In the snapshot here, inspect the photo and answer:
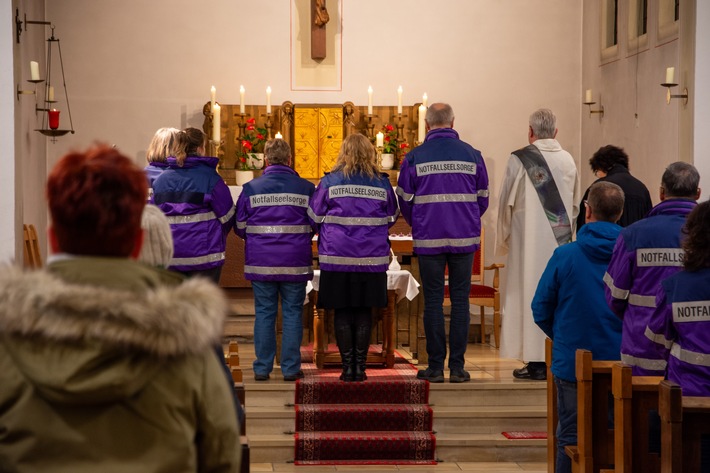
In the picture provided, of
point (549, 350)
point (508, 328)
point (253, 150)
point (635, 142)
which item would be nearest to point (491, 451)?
point (508, 328)

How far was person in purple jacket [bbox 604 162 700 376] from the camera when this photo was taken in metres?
4.36

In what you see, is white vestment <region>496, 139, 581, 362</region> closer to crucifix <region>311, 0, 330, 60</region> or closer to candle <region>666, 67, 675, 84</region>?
candle <region>666, 67, 675, 84</region>

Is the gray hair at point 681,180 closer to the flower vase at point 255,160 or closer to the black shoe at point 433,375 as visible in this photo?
the black shoe at point 433,375

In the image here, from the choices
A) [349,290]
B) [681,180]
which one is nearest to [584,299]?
[681,180]

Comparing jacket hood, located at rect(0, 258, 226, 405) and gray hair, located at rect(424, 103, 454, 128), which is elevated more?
gray hair, located at rect(424, 103, 454, 128)

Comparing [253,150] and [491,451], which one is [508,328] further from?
[253,150]

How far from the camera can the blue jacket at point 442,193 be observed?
22.1ft

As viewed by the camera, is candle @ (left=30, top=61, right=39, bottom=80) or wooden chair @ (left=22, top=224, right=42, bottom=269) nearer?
candle @ (left=30, top=61, right=39, bottom=80)

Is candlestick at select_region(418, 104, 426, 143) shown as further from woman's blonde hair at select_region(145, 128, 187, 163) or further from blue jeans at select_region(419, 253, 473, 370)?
woman's blonde hair at select_region(145, 128, 187, 163)

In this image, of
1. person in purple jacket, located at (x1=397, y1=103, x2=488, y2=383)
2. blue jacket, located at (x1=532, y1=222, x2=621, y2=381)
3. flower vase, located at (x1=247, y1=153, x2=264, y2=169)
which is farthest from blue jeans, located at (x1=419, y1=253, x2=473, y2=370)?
flower vase, located at (x1=247, y1=153, x2=264, y2=169)

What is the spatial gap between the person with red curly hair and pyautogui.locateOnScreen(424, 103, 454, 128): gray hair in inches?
195

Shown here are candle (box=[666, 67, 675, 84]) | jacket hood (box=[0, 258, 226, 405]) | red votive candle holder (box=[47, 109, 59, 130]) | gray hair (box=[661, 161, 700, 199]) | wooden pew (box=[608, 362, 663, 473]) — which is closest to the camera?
jacket hood (box=[0, 258, 226, 405])

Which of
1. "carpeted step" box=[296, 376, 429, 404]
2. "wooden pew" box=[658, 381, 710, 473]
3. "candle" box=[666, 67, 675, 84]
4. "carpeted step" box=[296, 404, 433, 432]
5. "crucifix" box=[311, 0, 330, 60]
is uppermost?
"crucifix" box=[311, 0, 330, 60]

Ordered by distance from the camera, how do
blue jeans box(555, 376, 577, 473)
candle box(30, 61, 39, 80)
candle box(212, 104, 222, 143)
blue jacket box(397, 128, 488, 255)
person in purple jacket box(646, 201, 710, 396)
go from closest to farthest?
person in purple jacket box(646, 201, 710, 396) → blue jeans box(555, 376, 577, 473) → blue jacket box(397, 128, 488, 255) → candle box(30, 61, 39, 80) → candle box(212, 104, 222, 143)
